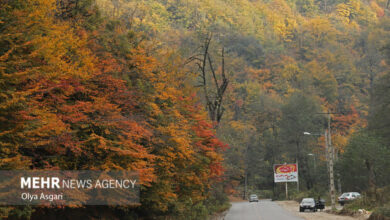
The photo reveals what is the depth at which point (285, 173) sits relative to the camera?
85.4 metres

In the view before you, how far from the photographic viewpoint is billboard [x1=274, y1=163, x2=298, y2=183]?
84.7 meters

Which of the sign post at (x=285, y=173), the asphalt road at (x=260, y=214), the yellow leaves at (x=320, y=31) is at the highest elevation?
the yellow leaves at (x=320, y=31)

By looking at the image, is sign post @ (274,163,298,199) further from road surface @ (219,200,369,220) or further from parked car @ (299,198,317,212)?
parked car @ (299,198,317,212)

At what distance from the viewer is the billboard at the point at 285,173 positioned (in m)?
84.7

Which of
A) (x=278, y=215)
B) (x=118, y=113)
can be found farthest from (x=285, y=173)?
(x=118, y=113)

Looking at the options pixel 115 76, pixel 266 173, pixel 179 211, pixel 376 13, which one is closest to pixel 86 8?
pixel 115 76

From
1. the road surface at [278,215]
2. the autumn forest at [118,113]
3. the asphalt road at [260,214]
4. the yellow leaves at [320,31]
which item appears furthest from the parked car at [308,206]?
the yellow leaves at [320,31]

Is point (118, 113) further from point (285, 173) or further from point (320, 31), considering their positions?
point (320, 31)

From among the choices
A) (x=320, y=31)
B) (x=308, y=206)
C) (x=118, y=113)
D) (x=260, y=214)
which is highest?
(x=320, y=31)

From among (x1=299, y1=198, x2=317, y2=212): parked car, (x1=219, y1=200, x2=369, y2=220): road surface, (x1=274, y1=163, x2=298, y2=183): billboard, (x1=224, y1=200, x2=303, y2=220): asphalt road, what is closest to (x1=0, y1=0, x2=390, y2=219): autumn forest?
(x1=224, y1=200, x2=303, y2=220): asphalt road

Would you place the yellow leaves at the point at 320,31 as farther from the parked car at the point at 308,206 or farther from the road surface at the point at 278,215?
the road surface at the point at 278,215

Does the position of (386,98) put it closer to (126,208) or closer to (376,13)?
(126,208)

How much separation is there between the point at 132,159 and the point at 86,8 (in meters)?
9.07

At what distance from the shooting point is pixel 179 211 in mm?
23641
